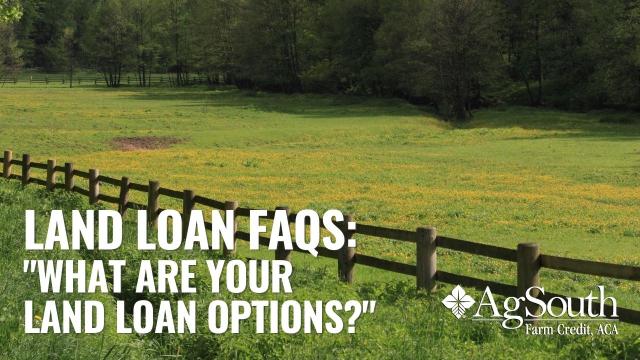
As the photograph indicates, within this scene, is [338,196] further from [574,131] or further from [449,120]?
[449,120]

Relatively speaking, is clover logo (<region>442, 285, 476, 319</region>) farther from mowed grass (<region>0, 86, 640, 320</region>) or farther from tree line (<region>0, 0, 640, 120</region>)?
tree line (<region>0, 0, 640, 120</region>)

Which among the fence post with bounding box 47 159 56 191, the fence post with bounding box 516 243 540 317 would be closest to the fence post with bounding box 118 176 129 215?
the fence post with bounding box 47 159 56 191

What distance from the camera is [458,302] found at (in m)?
10.8

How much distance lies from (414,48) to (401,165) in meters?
42.5

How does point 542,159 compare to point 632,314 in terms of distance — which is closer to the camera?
point 632,314

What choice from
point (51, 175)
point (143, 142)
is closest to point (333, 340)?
point (51, 175)

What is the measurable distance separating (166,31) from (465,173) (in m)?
122

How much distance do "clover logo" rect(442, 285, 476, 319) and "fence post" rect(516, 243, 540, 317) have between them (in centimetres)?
87

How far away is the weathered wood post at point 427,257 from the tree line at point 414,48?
6919 centimetres

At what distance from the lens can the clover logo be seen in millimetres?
10609

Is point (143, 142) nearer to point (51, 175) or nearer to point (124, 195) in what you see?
point (51, 175)

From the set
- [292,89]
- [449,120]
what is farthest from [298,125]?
[292,89]

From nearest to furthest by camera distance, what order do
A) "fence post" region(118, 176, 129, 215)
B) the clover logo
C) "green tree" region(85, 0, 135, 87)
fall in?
the clover logo < "fence post" region(118, 176, 129, 215) < "green tree" region(85, 0, 135, 87)

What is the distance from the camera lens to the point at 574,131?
65375 millimetres
